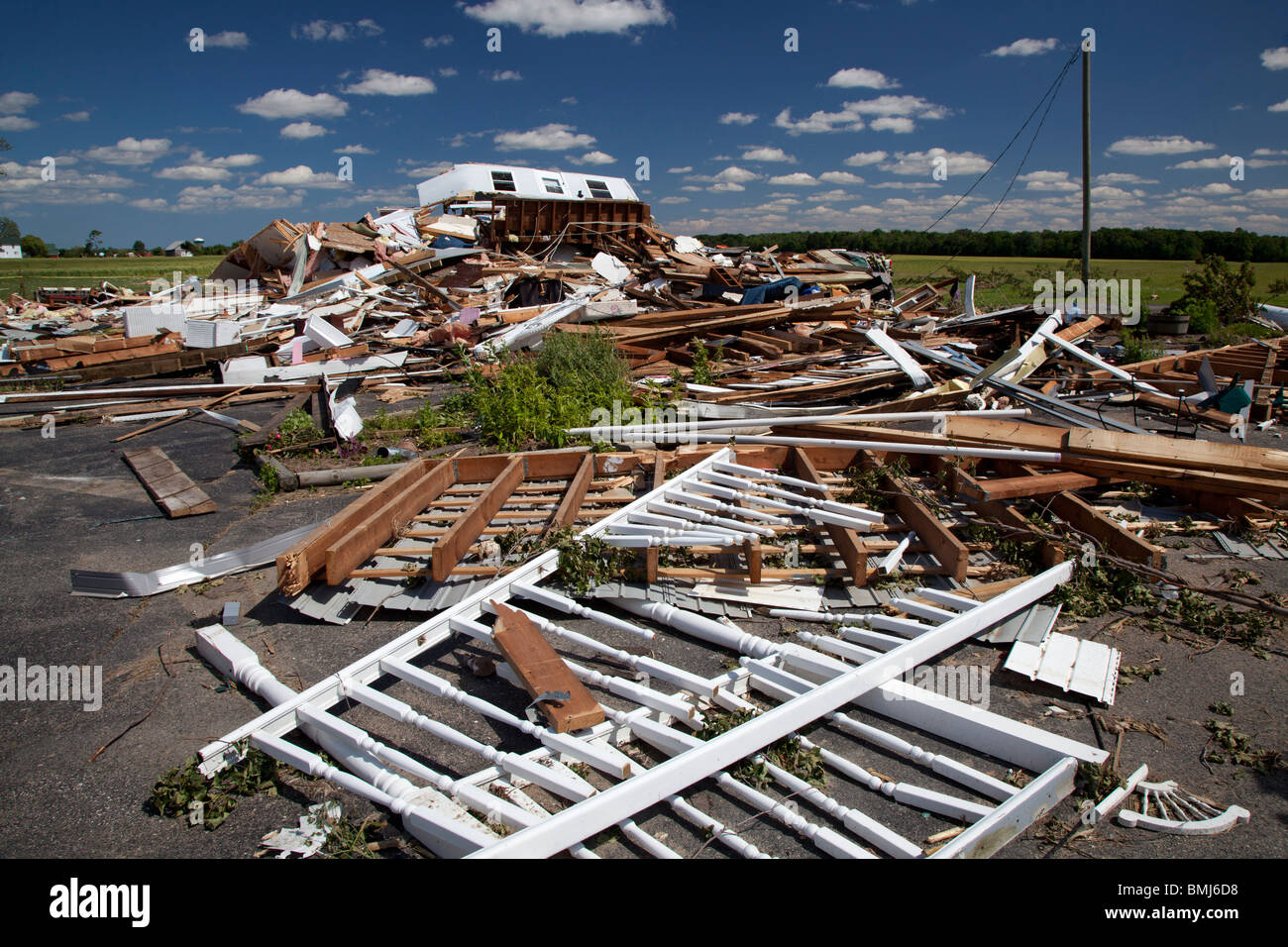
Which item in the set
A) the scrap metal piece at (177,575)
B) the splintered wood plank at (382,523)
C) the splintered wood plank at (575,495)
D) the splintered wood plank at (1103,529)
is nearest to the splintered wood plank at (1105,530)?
the splintered wood plank at (1103,529)

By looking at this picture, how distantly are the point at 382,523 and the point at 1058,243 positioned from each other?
50.8m

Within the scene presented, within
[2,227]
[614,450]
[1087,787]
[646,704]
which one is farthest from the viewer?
[2,227]

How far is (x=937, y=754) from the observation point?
292 centimetres

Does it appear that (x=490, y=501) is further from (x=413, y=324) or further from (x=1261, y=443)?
(x=413, y=324)

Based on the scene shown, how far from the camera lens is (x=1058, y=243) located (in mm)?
44625

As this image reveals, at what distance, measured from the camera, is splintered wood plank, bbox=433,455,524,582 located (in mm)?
4191

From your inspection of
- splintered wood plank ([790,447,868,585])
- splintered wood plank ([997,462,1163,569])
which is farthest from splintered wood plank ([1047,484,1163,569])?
splintered wood plank ([790,447,868,585])

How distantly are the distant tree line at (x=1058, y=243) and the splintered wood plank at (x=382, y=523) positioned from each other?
29067mm

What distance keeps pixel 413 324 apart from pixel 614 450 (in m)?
7.91

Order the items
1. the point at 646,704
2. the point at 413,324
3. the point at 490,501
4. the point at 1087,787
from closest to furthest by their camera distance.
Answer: the point at 1087,787
the point at 646,704
the point at 490,501
the point at 413,324

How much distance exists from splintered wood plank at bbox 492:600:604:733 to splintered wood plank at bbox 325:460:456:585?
3.49 ft
